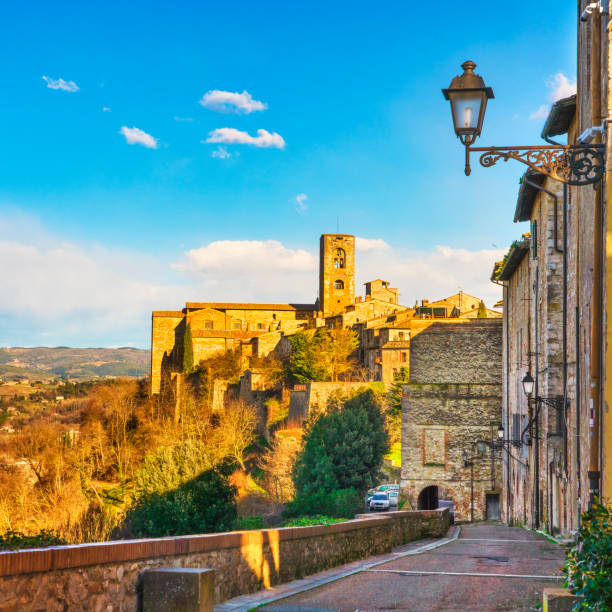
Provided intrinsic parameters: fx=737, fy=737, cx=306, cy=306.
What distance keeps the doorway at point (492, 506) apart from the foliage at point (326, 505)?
5489 mm

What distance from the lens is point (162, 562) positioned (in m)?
6.14

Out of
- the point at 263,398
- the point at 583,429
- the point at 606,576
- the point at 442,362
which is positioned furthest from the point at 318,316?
the point at 606,576

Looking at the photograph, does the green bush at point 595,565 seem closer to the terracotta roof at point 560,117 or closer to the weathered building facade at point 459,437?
the terracotta roof at point 560,117

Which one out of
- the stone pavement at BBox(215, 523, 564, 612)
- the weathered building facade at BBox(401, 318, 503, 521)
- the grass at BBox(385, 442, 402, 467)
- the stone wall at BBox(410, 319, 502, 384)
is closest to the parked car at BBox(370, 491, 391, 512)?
the weathered building facade at BBox(401, 318, 503, 521)

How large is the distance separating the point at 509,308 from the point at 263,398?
1422 inches

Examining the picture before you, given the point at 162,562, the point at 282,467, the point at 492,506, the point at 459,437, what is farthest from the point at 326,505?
the point at 162,562

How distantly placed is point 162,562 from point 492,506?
28.1 m

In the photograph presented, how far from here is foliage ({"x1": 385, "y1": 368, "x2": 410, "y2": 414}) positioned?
4894cm

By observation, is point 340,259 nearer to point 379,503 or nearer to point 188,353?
point 188,353

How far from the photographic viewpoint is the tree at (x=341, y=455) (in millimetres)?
36094

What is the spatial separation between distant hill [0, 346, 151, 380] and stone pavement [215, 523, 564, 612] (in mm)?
133228

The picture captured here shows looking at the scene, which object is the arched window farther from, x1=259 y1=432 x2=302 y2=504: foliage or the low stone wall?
the low stone wall

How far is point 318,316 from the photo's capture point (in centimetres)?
8806

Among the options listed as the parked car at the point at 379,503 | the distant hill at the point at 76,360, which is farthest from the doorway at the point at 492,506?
the distant hill at the point at 76,360
